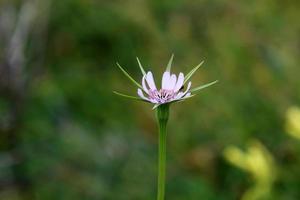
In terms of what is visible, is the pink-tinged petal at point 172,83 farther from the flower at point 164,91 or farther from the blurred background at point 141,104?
the blurred background at point 141,104

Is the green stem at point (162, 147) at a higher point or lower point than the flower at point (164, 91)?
lower

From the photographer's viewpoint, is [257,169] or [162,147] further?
[257,169]

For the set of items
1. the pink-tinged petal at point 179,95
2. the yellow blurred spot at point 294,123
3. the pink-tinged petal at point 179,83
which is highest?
the yellow blurred spot at point 294,123

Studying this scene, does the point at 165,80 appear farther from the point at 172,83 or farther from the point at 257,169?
the point at 257,169

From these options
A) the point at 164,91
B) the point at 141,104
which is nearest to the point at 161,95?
the point at 164,91

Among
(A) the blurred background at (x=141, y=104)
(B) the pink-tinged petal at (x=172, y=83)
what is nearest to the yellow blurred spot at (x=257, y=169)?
(A) the blurred background at (x=141, y=104)
